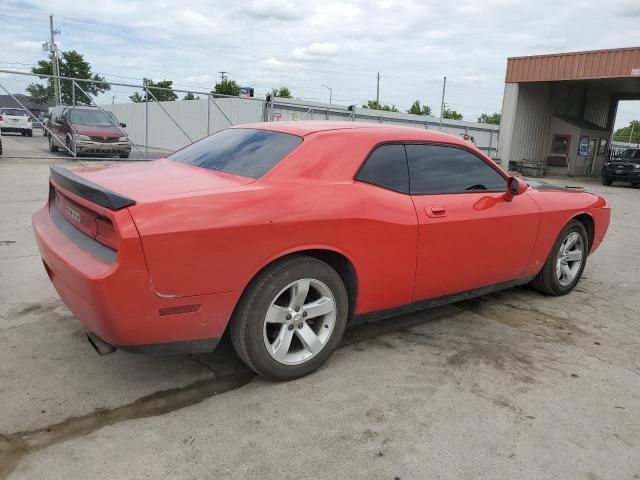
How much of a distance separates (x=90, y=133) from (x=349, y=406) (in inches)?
581

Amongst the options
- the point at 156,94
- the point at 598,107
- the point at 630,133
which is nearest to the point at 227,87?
the point at 156,94

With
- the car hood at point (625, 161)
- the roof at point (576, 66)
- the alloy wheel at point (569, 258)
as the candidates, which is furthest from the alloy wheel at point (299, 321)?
the car hood at point (625, 161)

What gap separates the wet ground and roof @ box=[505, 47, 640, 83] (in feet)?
63.8

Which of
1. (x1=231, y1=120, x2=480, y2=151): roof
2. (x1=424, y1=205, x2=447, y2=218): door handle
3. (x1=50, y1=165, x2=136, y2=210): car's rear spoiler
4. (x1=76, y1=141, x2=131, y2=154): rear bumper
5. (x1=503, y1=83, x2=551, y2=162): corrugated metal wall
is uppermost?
(x1=503, y1=83, x2=551, y2=162): corrugated metal wall

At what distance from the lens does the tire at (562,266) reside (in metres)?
4.80

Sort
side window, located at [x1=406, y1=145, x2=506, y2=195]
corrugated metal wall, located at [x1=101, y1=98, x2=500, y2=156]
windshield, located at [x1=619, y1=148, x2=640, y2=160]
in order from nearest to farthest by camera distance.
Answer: side window, located at [x1=406, y1=145, x2=506, y2=195]
windshield, located at [x1=619, y1=148, x2=640, y2=160]
corrugated metal wall, located at [x1=101, y1=98, x2=500, y2=156]

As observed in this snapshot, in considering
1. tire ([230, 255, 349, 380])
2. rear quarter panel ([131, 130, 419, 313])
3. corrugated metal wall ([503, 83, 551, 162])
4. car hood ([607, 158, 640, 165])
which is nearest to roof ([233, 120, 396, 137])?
rear quarter panel ([131, 130, 419, 313])

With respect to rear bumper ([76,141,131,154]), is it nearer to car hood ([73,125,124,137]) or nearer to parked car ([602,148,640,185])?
car hood ([73,125,124,137])

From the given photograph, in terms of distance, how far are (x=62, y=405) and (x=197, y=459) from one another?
90 cm

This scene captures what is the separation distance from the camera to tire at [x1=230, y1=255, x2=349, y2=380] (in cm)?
286

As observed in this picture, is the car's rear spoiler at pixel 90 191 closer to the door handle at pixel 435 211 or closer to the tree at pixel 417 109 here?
the door handle at pixel 435 211

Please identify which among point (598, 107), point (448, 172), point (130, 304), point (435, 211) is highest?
point (598, 107)

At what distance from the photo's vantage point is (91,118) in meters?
15.9

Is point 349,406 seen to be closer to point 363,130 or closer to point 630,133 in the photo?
point 363,130
